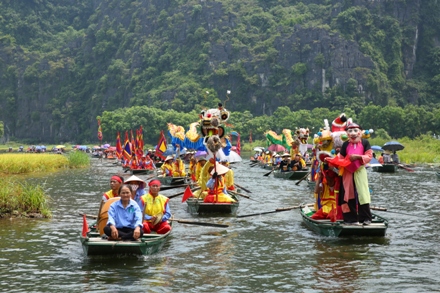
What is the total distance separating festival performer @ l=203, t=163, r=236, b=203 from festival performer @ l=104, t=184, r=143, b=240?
7.28 meters

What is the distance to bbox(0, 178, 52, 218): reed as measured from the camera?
64.9 feet

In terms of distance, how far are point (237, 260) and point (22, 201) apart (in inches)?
343

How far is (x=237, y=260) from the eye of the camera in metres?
14.6

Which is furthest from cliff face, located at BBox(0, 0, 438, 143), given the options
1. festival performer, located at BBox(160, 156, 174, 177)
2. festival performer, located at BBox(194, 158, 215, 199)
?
festival performer, located at BBox(194, 158, 215, 199)

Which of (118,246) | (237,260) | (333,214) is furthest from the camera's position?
(333,214)

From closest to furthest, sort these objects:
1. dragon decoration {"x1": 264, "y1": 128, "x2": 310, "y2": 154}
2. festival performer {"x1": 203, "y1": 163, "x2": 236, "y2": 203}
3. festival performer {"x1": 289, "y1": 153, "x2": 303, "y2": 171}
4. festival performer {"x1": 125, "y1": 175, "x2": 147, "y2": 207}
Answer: festival performer {"x1": 125, "y1": 175, "x2": 147, "y2": 207} → festival performer {"x1": 203, "y1": 163, "x2": 236, "y2": 203} → dragon decoration {"x1": 264, "y1": 128, "x2": 310, "y2": 154} → festival performer {"x1": 289, "y1": 153, "x2": 303, "y2": 171}

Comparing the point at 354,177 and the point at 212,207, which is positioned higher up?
the point at 354,177

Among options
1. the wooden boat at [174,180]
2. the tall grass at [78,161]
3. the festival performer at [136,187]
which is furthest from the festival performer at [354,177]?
the tall grass at [78,161]

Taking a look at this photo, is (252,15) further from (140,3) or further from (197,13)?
(140,3)

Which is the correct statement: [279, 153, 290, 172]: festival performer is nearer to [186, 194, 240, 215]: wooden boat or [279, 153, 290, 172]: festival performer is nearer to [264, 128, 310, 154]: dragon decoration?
[264, 128, 310, 154]: dragon decoration

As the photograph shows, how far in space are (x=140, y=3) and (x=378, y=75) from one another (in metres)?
79.4

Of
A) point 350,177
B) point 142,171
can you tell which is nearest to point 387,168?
point 142,171

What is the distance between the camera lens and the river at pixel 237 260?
40.6ft

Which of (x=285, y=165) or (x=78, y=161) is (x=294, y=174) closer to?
(x=285, y=165)
